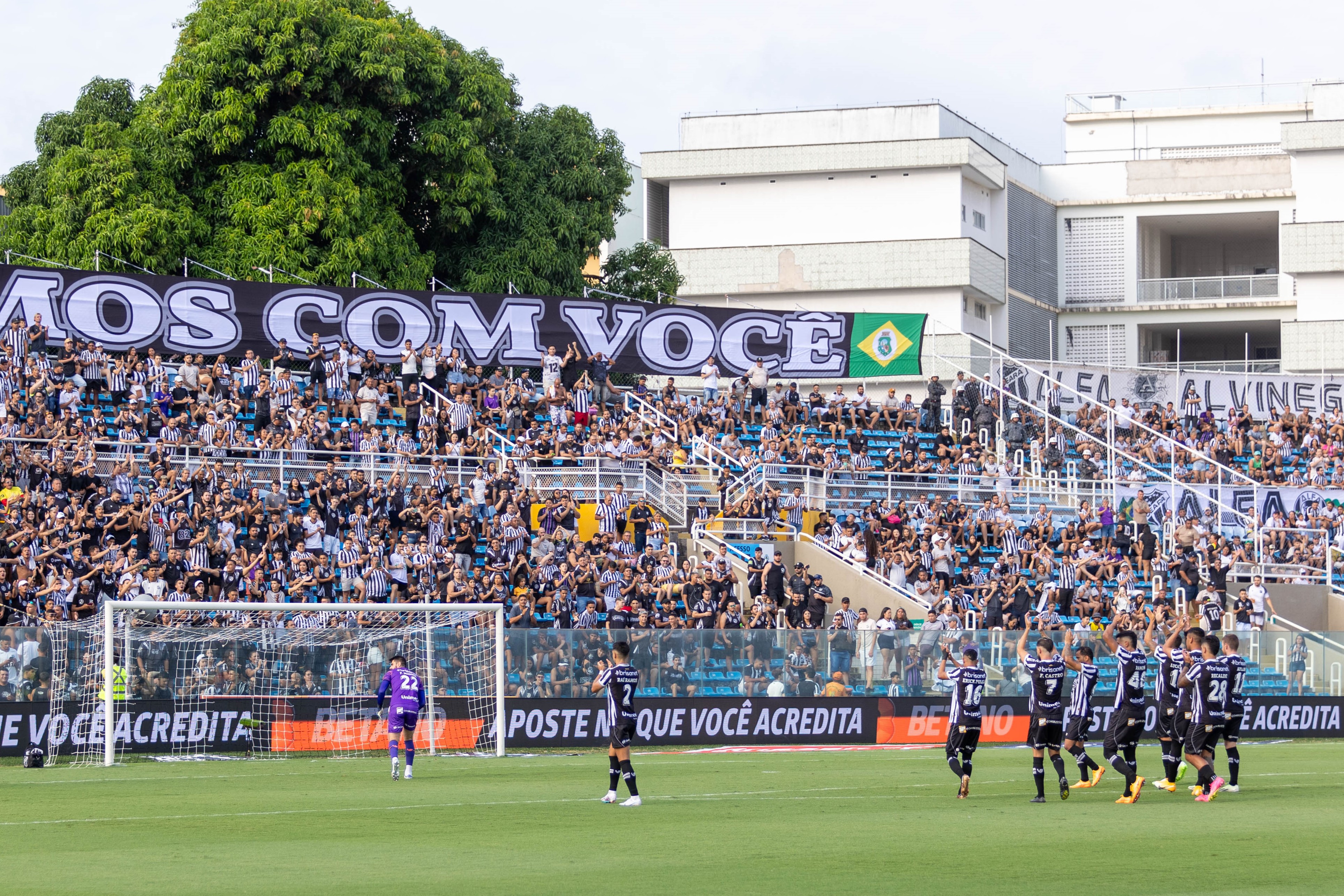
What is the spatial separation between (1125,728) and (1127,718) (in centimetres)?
11

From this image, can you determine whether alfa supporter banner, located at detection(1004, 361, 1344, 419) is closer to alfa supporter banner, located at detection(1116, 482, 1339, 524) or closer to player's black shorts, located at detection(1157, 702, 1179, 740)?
alfa supporter banner, located at detection(1116, 482, 1339, 524)

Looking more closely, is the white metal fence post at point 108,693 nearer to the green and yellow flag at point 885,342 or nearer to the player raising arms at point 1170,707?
the player raising arms at point 1170,707

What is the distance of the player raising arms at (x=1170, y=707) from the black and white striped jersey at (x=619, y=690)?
21.7 ft

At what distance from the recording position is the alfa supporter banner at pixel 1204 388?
5069cm

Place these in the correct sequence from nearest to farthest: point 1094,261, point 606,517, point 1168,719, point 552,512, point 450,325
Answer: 1. point 1168,719
2. point 552,512
3. point 606,517
4. point 450,325
5. point 1094,261

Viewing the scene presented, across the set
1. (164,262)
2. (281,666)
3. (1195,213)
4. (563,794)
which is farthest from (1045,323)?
(563,794)

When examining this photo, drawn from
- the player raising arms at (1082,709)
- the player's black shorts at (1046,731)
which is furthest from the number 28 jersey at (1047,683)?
the player raising arms at (1082,709)

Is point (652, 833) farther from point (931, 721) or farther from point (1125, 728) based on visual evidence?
point (931, 721)

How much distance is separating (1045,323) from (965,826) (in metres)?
52.1

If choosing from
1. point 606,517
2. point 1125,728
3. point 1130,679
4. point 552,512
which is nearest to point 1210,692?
point 1130,679

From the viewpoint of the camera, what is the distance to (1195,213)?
6581 centimetres

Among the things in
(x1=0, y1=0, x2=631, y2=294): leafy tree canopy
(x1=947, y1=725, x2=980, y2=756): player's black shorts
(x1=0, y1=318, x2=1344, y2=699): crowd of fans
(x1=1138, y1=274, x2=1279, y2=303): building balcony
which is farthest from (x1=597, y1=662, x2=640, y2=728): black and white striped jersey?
(x1=1138, y1=274, x2=1279, y2=303): building balcony

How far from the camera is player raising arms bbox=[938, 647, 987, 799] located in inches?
789

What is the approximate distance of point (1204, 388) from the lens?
51.7 meters
